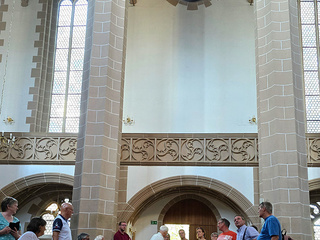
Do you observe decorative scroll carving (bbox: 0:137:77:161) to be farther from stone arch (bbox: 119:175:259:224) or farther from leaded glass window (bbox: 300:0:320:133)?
leaded glass window (bbox: 300:0:320:133)

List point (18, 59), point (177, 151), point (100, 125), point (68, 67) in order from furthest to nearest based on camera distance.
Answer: point (68, 67) < point (18, 59) < point (177, 151) < point (100, 125)

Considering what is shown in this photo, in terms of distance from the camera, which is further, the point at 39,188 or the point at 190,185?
the point at 39,188

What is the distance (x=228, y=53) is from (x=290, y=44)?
5.55 meters

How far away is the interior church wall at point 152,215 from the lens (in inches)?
522

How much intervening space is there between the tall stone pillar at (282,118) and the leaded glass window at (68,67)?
705 centimetres

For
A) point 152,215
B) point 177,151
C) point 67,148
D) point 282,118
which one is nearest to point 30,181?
point 67,148

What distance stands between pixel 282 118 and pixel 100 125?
133 inches

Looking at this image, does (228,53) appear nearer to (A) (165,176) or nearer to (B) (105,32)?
(A) (165,176)

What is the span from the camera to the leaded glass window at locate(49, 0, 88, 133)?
14.4 meters

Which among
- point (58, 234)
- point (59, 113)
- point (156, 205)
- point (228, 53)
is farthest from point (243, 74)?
point (58, 234)

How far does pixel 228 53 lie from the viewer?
14.4 m

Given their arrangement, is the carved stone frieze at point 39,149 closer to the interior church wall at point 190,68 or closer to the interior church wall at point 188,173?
the interior church wall at point 188,173

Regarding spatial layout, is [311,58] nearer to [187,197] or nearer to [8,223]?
[187,197]

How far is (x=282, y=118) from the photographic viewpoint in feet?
27.7
